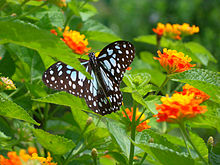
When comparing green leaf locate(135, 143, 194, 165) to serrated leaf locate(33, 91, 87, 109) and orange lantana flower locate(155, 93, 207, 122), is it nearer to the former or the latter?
orange lantana flower locate(155, 93, 207, 122)

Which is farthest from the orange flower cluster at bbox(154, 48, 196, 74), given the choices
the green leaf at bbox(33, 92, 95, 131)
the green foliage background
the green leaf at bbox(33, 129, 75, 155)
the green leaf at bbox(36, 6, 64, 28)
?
the green leaf at bbox(36, 6, 64, 28)

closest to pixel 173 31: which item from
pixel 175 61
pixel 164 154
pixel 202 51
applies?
pixel 202 51

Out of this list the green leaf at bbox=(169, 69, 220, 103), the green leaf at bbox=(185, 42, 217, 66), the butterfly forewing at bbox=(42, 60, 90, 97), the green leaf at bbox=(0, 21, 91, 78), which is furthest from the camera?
the green leaf at bbox=(185, 42, 217, 66)

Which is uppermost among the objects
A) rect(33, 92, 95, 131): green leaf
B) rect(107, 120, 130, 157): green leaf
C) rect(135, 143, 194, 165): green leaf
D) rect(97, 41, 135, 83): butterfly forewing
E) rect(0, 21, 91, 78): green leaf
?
rect(0, 21, 91, 78): green leaf

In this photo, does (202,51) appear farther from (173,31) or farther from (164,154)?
(164,154)

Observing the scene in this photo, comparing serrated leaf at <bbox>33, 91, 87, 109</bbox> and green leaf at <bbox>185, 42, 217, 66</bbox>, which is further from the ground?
serrated leaf at <bbox>33, 91, 87, 109</bbox>

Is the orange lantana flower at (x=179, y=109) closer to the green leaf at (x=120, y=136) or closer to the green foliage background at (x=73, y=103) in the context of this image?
the green foliage background at (x=73, y=103)
